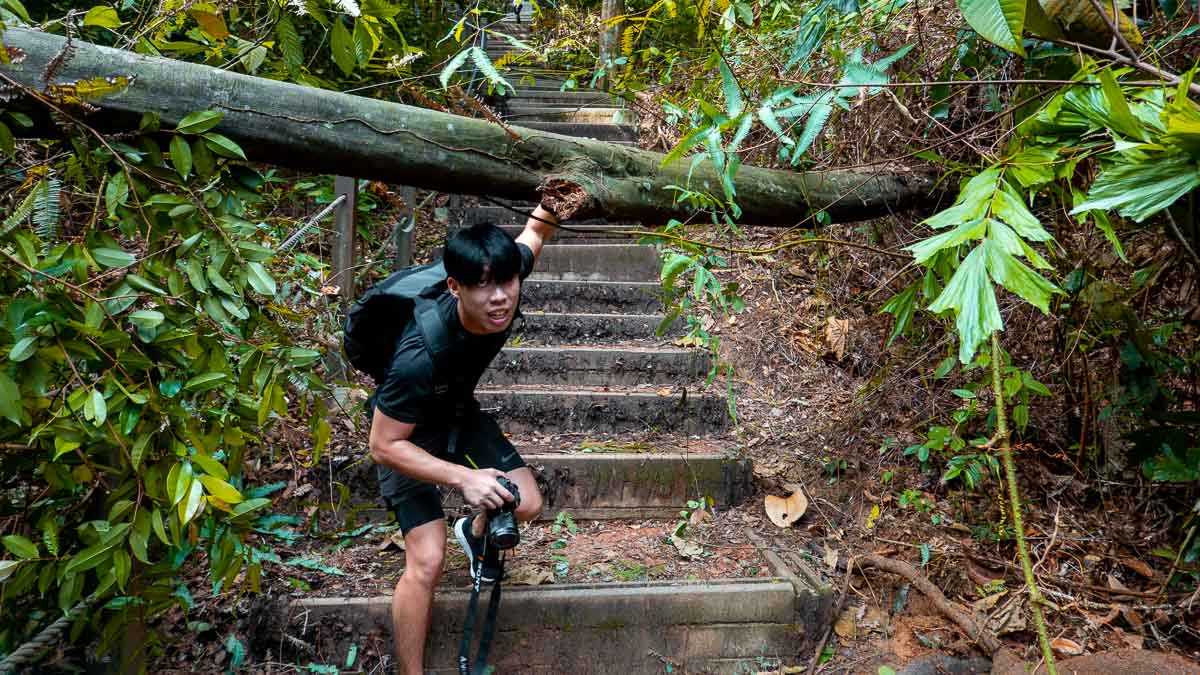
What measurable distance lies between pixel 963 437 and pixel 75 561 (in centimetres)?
340

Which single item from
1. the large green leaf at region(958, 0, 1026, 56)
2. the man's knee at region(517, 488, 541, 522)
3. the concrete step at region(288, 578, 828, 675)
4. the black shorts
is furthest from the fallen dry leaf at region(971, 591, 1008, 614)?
the large green leaf at region(958, 0, 1026, 56)

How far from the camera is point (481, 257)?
2.42 meters

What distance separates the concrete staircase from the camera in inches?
114

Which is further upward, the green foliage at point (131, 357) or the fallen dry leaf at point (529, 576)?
the green foliage at point (131, 357)

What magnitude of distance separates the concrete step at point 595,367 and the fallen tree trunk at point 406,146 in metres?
1.42

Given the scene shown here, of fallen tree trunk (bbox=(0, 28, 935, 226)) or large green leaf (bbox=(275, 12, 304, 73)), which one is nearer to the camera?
fallen tree trunk (bbox=(0, 28, 935, 226))

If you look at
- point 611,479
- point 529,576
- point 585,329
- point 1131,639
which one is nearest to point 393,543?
→ point 529,576

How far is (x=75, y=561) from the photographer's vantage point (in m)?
1.86

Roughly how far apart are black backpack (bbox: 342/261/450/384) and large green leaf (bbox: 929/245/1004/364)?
1557mm

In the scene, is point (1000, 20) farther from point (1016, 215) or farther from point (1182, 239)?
point (1182, 239)

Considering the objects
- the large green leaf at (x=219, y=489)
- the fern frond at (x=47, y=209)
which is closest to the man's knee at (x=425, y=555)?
the large green leaf at (x=219, y=489)

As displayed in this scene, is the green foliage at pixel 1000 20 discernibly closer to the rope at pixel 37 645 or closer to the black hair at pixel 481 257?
the black hair at pixel 481 257

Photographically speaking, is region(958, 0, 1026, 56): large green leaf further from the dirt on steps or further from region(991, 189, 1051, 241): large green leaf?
the dirt on steps

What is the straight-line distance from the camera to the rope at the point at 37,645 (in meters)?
1.99
